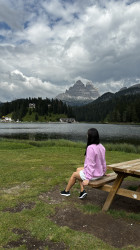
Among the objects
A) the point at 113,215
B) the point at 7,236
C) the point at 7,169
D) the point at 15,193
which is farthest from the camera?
the point at 7,169

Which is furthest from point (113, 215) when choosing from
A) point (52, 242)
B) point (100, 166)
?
point (52, 242)

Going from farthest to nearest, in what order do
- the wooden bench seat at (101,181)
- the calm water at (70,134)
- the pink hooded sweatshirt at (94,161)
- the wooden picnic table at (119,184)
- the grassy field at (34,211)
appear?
the calm water at (70,134)
the pink hooded sweatshirt at (94,161)
the wooden bench seat at (101,181)
the wooden picnic table at (119,184)
the grassy field at (34,211)

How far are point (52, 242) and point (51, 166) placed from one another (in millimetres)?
7991

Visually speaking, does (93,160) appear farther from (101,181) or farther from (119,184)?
(119,184)

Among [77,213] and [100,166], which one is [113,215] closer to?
[77,213]

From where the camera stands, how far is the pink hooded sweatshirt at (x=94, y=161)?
6074mm

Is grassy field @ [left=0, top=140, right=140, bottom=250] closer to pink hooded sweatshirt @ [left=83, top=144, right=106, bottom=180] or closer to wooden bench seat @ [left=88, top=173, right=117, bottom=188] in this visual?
wooden bench seat @ [left=88, top=173, right=117, bottom=188]

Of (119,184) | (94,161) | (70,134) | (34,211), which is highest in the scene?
(94,161)

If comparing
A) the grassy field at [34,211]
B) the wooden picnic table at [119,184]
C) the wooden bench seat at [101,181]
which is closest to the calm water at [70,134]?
the grassy field at [34,211]

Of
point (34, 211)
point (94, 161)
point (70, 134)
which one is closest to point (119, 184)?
point (94, 161)

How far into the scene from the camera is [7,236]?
4641 mm

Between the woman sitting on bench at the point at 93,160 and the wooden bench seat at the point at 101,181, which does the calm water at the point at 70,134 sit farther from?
the woman sitting on bench at the point at 93,160

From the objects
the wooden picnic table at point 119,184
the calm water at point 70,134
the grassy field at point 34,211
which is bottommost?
the calm water at point 70,134

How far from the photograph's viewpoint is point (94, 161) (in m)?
6.11
